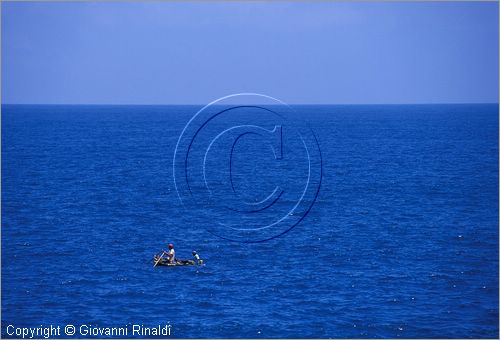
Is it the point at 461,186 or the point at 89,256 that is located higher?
the point at 461,186

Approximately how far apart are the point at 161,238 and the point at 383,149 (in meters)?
101

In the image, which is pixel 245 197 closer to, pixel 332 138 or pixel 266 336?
pixel 266 336

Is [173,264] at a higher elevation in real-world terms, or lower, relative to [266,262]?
lower

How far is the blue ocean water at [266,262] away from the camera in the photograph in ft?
163

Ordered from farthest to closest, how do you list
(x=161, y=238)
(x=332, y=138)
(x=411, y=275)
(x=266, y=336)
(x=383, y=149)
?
1. (x=332, y=138)
2. (x=383, y=149)
3. (x=161, y=238)
4. (x=411, y=275)
5. (x=266, y=336)

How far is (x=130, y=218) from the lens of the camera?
261 feet

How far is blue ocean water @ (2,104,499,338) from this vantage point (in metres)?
49.6

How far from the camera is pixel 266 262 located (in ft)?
205

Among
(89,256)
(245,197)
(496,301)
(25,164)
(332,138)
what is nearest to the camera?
(496,301)

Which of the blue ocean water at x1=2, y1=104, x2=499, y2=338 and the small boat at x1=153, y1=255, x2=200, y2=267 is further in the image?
the small boat at x1=153, y1=255, x2=200, y2=267

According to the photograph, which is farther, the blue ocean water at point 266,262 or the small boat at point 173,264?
the small boat at point 173,264

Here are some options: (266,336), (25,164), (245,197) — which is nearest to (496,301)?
(266,336)

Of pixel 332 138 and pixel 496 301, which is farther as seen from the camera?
pixel 332 138

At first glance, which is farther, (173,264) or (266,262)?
(266,262)
